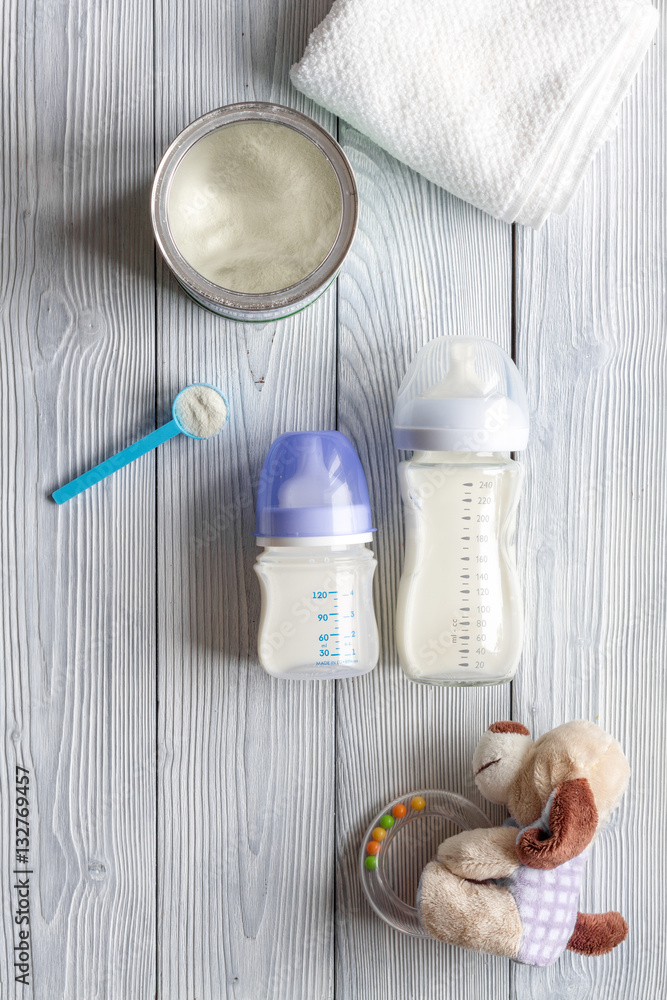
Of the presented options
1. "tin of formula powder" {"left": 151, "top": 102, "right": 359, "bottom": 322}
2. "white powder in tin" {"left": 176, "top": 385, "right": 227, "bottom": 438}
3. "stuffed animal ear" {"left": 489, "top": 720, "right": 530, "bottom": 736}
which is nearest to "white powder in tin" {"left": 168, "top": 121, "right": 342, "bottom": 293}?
"tin of formula powder" {"left": 151, "top": 102, "right": 359, "bottom": 322}

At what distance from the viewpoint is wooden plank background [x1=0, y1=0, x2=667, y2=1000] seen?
651mm

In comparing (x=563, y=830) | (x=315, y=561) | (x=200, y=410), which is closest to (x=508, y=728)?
(x=563, y=830)

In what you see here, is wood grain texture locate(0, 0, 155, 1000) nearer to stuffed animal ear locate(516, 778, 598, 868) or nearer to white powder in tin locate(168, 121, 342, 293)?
white powder in tin locate(168, 121, 342, 293)

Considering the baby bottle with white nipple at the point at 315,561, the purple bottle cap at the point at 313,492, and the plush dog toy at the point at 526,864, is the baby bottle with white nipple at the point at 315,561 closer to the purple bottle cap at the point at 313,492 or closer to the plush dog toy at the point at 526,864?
the purple bottle cap at the point at 313,492

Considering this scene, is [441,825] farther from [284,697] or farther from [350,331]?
[350,331]

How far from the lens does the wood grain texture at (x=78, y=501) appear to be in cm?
65

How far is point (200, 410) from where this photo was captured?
646 millimetres

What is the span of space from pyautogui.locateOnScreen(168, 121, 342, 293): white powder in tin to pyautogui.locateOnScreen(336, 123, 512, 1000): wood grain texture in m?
0.08

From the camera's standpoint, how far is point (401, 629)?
2.10 ft

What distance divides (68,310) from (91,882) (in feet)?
1.70

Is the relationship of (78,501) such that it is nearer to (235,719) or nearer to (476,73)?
(235,719)

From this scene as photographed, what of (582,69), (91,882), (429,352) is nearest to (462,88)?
(582,69)

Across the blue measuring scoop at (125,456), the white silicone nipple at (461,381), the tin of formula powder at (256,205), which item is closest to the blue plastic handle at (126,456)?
the blue measuring scoop at (125,456)

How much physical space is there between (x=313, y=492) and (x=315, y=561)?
0.22 feet
